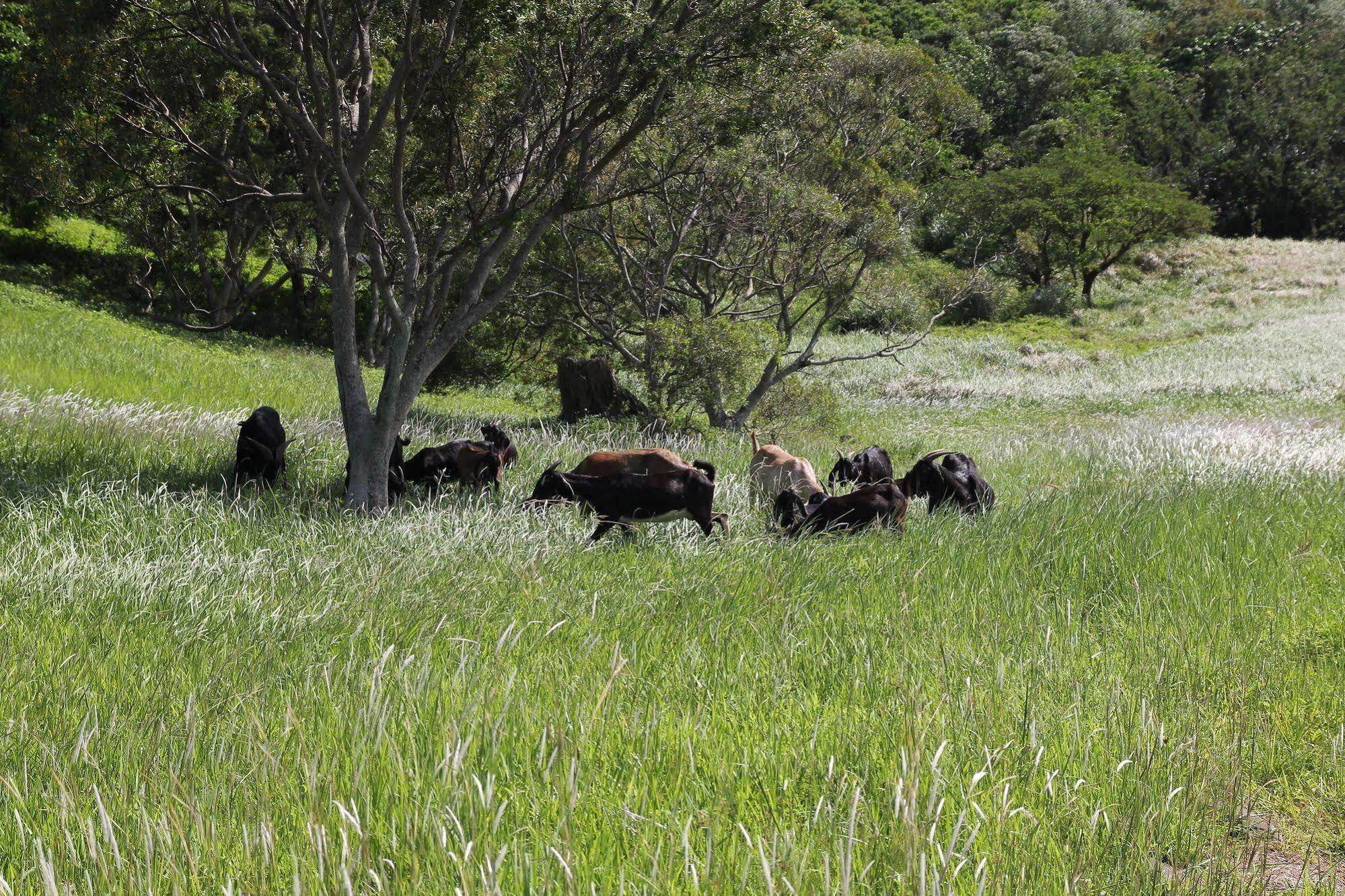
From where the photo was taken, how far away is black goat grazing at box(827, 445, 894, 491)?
32.5 feet

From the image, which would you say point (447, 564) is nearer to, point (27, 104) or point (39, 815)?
point (39, 815)

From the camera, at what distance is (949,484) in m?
8.76

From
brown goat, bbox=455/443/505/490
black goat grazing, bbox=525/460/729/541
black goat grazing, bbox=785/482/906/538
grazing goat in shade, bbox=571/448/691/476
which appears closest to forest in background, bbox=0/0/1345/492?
brown goat, bbox=455/443/505/490

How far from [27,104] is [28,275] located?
16906mm

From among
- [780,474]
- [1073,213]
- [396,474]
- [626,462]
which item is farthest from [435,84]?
[1073,213]

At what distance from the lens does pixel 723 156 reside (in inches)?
648

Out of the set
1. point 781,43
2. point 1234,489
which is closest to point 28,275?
point 781,43

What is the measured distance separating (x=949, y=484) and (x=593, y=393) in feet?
29.2

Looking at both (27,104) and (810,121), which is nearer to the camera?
(27,104)

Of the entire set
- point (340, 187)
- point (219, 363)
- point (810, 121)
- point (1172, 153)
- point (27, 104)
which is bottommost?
point (219, 363)

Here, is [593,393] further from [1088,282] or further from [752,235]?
[1088,282]

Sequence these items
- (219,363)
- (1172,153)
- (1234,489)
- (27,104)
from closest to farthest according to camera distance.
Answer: (1234,489) → (27,104) → (219,363) → (1172,153)

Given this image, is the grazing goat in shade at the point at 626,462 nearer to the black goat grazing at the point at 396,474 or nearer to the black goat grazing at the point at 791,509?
the black goat grazing at the point at 791,509

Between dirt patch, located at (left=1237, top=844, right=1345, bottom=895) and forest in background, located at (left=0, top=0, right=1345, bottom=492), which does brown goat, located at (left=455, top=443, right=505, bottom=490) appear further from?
dirt patch, located at (left=1237, top=844, right=1345, bottom=895)
